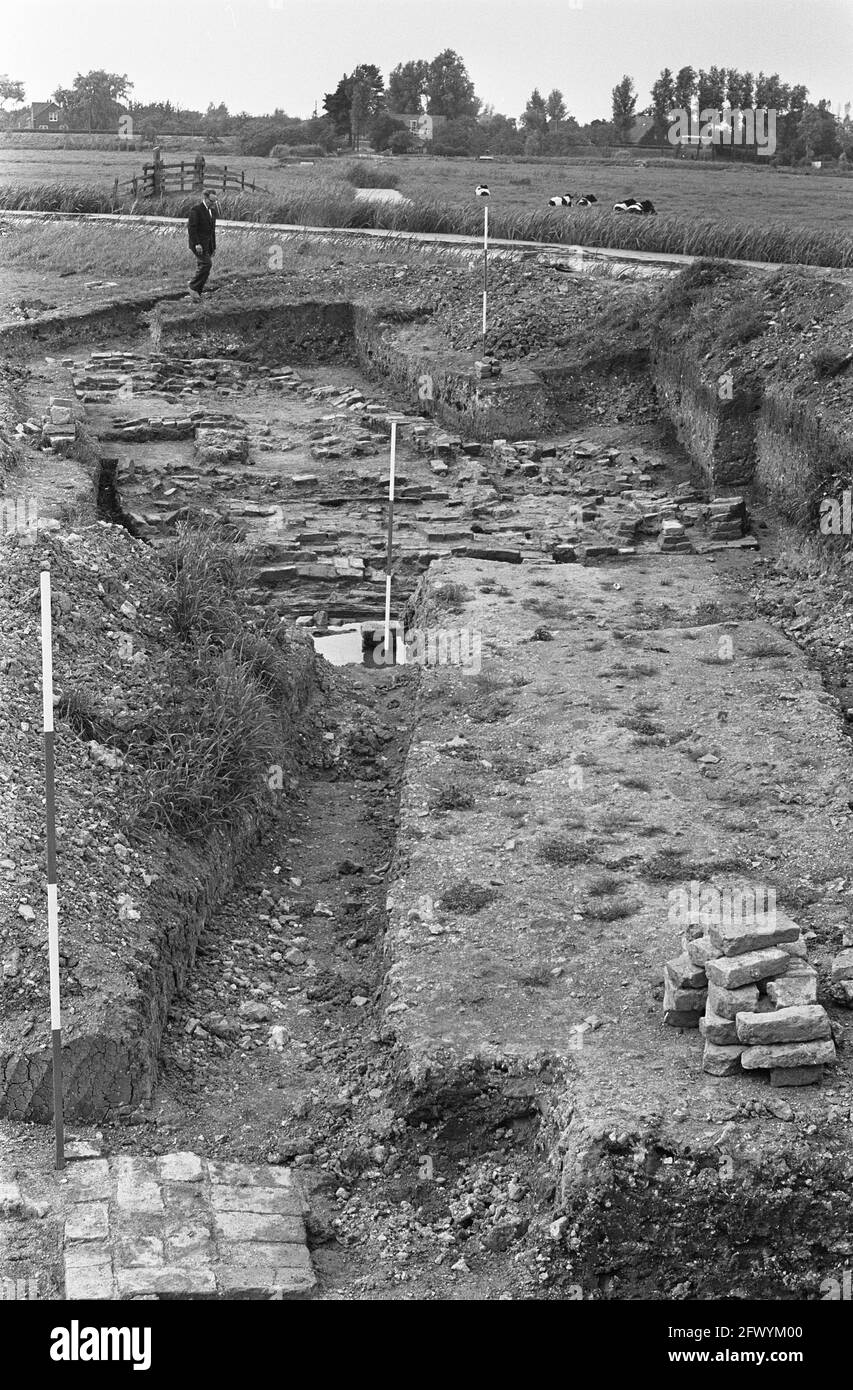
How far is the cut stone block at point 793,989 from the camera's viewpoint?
6.38m

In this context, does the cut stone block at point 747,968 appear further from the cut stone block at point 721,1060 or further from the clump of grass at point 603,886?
the clump of grass at point 603,886

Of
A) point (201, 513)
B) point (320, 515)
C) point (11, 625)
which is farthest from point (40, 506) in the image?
point (11, 625)

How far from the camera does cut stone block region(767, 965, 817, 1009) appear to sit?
6.38 m

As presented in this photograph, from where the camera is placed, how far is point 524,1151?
6465 millimetres

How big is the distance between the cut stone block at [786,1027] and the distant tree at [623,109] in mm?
62691

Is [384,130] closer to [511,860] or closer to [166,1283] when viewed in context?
[511,860]

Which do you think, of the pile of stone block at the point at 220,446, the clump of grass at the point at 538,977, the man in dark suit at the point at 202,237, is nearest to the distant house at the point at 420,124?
the man in dark suit at the point at 202,237

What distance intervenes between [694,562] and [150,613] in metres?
6.16

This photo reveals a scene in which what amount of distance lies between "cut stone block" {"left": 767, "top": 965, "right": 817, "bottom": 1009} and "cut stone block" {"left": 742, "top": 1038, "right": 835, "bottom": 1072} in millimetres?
179

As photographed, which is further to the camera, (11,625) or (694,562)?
(694,562)

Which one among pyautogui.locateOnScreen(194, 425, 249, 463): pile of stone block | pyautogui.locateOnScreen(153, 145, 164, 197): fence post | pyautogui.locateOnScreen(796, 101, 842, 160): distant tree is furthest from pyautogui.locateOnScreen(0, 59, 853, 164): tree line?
pyautogui.locateOnScreen(194, 425, 249, 463): pile of stone block

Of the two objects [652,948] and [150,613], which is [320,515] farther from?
[652,948]
